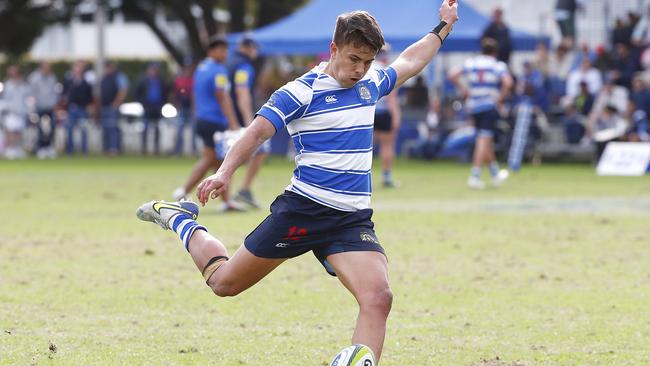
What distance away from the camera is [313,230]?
19.6 feet

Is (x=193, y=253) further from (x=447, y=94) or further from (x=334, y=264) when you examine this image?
(x=447, y=94)

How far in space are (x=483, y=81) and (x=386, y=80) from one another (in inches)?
494

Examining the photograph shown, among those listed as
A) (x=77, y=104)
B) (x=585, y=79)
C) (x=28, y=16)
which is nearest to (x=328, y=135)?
(x=585, y=79)

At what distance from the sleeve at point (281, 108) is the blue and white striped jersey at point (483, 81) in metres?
12.9

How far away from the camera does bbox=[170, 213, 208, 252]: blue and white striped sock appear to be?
6773 mm

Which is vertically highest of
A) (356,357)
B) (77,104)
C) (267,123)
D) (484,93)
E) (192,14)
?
(267,123)

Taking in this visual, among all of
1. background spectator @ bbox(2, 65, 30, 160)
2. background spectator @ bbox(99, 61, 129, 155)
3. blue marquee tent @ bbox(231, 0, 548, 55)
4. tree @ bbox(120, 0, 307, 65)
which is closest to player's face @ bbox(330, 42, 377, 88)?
blue marquee tent @ bbox(231, 0, 548, 55)

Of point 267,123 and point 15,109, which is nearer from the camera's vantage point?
point 267,123

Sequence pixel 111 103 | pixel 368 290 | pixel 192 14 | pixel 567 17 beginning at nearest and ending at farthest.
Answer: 1. pixel 368 290
2. pixel 567 17
3. pixel 111 103
4. pixel 192 14

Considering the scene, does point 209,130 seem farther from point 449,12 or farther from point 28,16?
point 28,16

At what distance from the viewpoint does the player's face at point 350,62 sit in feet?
19.3

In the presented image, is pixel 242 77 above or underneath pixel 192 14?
above

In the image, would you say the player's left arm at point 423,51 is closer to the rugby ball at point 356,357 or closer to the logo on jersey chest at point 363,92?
the logo on jersey chest at point 363,92

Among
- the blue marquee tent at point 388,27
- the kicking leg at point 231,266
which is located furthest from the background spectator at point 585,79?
the kicking leg at point 231,266
